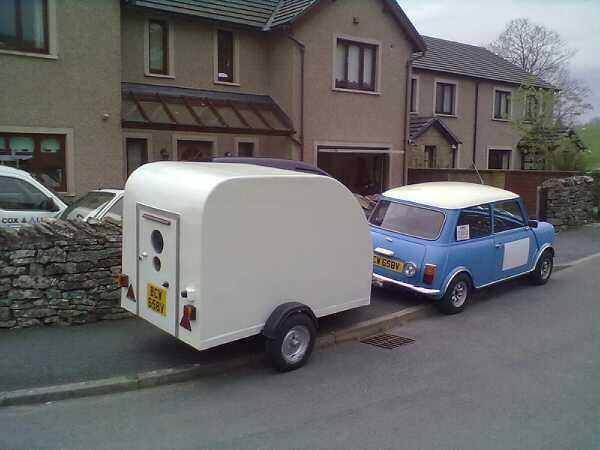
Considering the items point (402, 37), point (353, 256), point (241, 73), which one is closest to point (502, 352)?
point (353, 256)

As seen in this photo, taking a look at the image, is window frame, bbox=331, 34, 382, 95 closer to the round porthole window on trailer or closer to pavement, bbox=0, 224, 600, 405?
pavement, bbox=0, 224, 600, 405

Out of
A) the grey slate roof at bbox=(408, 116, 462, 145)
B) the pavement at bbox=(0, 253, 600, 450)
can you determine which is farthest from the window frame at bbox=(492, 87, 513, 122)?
the pavement at bbox=(0, 253, 600, 450)

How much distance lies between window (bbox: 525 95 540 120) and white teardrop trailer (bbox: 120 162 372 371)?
820 inches

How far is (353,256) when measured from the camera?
6645mm

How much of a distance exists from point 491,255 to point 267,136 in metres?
9.46

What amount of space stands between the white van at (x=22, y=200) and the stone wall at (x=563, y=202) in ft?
48.6

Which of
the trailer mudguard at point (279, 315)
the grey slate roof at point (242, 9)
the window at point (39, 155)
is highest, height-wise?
the grey slate roof at point (242, 9)

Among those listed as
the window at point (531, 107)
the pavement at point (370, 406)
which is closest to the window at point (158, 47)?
the pavement at point (370, 406)

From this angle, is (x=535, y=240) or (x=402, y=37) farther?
(x=402, y=37)

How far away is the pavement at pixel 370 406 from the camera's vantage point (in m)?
4.49

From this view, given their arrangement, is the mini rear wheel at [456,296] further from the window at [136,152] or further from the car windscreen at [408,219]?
the window at [136,152]

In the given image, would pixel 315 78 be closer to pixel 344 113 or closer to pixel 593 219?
pixel 344 113

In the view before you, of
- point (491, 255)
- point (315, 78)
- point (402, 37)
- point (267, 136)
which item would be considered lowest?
point (491, 255)

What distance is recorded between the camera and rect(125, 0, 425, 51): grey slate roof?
588 inches
